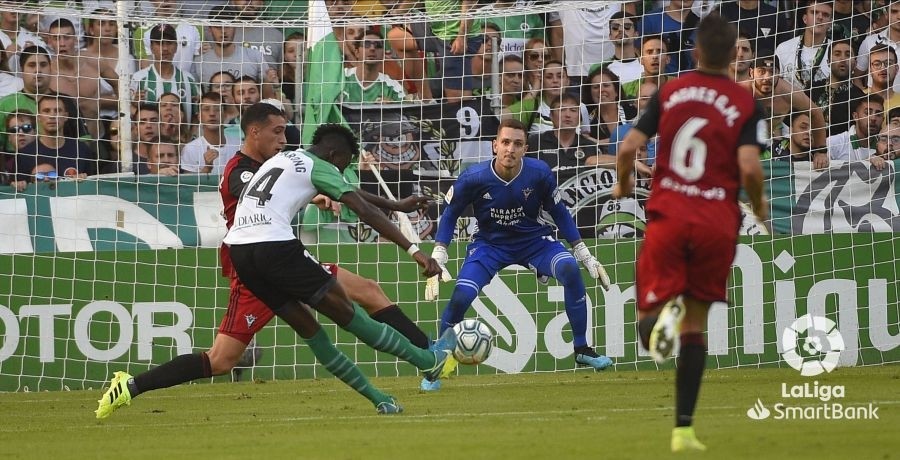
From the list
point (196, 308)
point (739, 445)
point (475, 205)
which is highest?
point (475, 205)

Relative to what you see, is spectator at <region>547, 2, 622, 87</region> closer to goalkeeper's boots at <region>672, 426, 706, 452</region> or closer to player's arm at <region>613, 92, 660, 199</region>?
player's arm at <region>613, 92, 660, 199</region>

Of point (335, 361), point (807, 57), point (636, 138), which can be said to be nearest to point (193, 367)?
point (335, 361)

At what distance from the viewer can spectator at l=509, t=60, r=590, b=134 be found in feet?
Answer: 48.2

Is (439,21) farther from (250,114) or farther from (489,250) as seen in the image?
(250,114)

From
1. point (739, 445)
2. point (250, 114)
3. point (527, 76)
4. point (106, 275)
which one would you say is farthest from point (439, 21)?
point (739, 445)

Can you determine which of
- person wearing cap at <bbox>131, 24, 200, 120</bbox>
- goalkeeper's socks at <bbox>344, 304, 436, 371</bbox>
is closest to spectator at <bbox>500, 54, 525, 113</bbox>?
person wearing cap at <bbox>131, 24, 200, 120</bbox>

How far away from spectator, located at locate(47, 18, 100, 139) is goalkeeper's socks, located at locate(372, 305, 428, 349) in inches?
242

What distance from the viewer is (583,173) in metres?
14.1

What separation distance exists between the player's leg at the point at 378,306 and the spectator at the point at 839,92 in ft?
20.0

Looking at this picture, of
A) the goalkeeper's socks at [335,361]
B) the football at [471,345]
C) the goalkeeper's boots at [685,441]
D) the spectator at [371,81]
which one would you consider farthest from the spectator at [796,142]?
the goalkeeper's boots at [685,441]

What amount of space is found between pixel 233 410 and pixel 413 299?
13.8ft

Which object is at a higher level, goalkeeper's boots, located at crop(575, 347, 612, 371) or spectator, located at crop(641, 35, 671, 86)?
spectator, located at crop(641, 35, 671, 86)

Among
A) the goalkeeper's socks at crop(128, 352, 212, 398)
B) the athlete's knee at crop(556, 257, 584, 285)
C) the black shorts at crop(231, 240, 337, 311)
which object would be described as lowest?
the goalkeeper's socks at crop(128, 352, 212, 398)

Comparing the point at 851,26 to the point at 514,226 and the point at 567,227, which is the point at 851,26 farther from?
the point at 514,226
